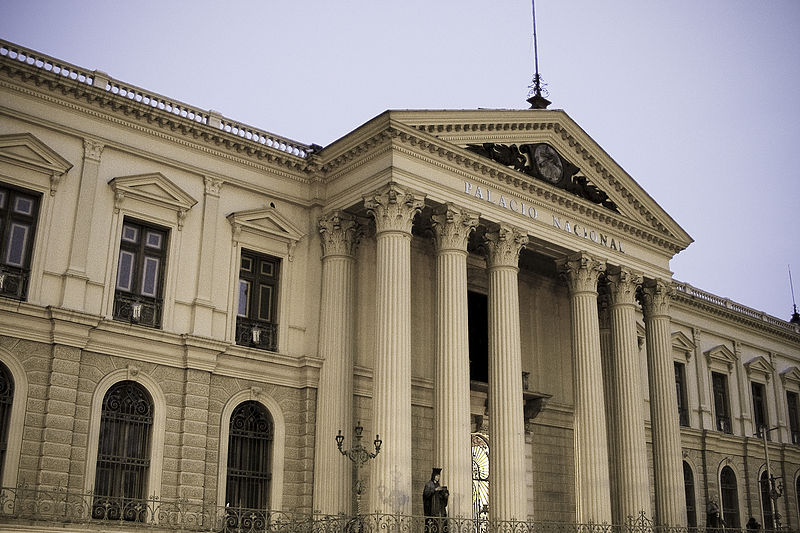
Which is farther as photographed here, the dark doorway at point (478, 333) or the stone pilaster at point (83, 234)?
the dark doorway at point (478, 333)

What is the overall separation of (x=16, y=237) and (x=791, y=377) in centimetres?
3573

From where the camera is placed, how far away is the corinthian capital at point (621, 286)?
29.3 metres

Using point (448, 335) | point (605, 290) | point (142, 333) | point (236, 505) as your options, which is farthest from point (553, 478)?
point (142, 333)

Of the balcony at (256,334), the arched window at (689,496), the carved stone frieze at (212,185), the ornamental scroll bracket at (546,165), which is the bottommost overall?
the arched window at (689,496)

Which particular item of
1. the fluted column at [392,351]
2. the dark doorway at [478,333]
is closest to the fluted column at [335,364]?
the fluted column at [392,351]

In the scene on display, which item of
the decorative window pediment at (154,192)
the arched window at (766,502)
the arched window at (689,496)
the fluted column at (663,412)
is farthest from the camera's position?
the arched window at (766,502)

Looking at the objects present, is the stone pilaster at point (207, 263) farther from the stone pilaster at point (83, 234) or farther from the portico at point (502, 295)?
the portico at point (502, 295)

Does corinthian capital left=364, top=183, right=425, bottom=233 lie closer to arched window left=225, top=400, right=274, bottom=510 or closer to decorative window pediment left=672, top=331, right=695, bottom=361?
arched window left=225, top=400, right=274, bottom=510

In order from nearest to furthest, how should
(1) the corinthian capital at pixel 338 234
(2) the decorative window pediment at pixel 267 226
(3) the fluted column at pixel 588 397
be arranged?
(2) the decorative window pediment at pixel 267 226 < (1) the corinthian capital at pixel 338 234 < (3) the fluted column at pixel 588 397

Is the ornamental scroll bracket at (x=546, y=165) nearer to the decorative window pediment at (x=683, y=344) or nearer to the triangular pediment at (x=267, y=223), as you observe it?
the triangular pediment at (x=267, y=223)

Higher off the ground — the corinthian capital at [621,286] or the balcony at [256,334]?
the corinthian capital at [621,286]

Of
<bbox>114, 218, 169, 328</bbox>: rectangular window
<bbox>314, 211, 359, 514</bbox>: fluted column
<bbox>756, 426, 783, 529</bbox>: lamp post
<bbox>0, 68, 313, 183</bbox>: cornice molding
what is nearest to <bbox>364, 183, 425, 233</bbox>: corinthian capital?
<bbox>314, 211, 359, 514</bbox>: fluted column

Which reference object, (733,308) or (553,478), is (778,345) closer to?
(733,308)

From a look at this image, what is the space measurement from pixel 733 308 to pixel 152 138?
28.1 meters
